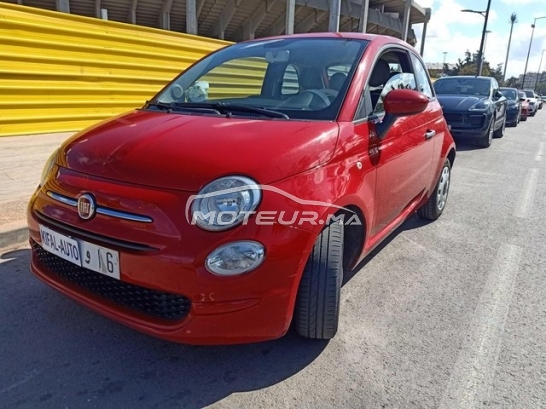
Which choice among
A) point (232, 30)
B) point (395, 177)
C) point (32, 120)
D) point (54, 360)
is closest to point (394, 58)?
point (395, 177)

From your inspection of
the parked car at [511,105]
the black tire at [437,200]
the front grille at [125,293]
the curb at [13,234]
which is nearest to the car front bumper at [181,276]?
the front grille at [125,293]

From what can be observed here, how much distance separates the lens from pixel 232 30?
23.9 m

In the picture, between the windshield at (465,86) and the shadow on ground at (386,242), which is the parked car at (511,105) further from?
the shadow on ground at (386,242)

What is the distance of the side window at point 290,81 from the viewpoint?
2.86m

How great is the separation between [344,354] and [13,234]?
2827 millimetres

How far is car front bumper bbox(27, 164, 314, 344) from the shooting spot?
71.7 inches

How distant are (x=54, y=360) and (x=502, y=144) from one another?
11319 millimetres

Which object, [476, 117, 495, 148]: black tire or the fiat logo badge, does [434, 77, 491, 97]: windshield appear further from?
the fiat logo badge

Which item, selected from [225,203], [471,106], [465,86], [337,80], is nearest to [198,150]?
[225,203]

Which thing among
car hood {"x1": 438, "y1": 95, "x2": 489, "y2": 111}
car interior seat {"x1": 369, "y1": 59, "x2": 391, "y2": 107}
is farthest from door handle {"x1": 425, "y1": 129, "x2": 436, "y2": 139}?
car hood {"x1": 438, "y1": 95, "x2": 489, "y2": 111}

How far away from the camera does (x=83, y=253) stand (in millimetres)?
2012

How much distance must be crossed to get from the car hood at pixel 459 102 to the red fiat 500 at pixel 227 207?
7.41m

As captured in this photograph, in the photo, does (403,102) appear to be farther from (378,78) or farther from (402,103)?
(378,78)

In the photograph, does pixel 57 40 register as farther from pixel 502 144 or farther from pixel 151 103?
pixel 502 144
